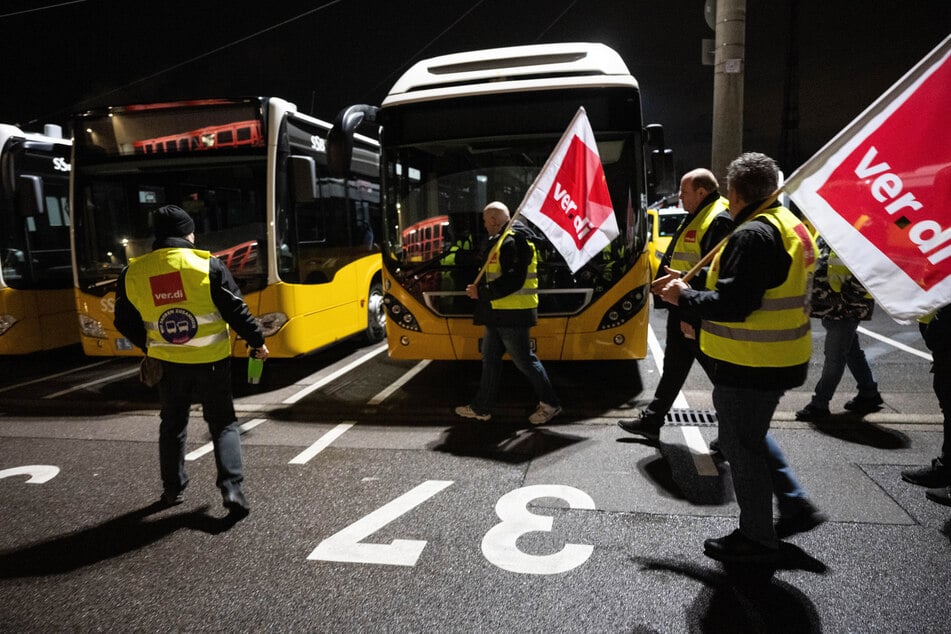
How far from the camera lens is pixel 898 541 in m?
3.09

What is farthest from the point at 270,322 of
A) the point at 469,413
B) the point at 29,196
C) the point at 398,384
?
the point at 29,196

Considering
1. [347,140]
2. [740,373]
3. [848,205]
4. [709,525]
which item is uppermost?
[347,140]

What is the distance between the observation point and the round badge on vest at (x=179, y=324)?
11.5 ft

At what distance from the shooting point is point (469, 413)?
5.28 metres

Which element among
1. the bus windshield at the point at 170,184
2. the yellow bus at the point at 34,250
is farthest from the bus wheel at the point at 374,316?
the yellow bus at the point at 34,250

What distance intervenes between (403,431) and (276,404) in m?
1.65

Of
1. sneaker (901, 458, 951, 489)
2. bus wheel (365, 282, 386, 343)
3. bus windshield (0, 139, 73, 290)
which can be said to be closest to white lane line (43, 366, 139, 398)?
bus windshield (0, 139, 73, 290)

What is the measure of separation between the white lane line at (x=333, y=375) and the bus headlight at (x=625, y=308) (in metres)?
3.18

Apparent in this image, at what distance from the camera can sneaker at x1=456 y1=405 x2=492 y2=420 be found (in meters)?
5.23

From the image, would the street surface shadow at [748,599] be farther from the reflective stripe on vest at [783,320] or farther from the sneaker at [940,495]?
the sneaker at [940,495]

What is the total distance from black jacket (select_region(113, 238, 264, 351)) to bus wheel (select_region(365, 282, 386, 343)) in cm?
487

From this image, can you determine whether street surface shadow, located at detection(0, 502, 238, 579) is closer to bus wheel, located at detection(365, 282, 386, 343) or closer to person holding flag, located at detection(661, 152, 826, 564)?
person holding flag, located at detection(661, 152, 826, 564)

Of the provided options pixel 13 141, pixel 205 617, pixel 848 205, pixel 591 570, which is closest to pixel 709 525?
pixel 591 570

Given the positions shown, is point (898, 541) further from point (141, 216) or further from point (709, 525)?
point (141, 216)
